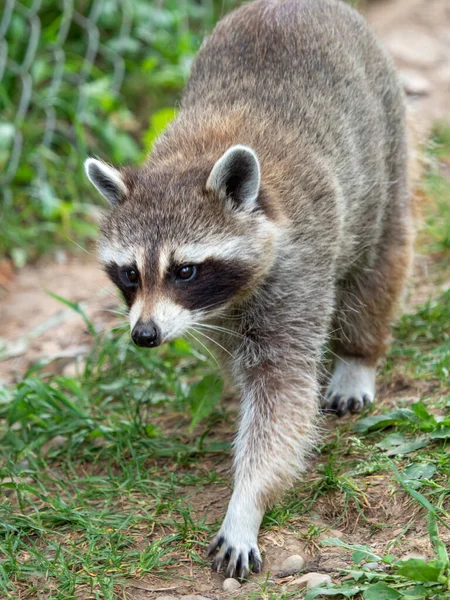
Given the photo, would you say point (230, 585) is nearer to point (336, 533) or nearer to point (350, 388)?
point (336, 533)

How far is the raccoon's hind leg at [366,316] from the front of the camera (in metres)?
5.26

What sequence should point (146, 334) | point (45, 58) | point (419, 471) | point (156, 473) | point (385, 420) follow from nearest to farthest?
point (146, 334) < point (419, 471) < point (385, 420) < point (156, 473) < point (45, 58)

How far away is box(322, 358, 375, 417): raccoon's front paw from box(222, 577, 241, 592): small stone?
1467mm

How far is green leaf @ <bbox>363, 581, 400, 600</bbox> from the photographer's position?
3277mm

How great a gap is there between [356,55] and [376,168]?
2.08 ft

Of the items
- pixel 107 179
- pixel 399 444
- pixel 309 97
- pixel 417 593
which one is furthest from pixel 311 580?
pixel 309 97

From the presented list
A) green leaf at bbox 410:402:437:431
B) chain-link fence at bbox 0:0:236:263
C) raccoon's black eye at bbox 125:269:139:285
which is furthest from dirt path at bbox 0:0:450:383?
green leaf at bbox 410:402:437:431

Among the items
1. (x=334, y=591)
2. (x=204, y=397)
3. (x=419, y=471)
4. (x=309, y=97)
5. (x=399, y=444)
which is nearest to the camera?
(x=334, y=591)

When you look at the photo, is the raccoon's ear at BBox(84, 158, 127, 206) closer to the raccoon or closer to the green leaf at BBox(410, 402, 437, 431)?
the raccoon

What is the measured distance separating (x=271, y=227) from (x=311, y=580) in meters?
1.56

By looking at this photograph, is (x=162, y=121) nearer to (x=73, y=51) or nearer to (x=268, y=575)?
(x=73, y=51)

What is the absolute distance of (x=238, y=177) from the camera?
4176 mm

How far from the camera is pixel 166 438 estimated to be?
16.5ft

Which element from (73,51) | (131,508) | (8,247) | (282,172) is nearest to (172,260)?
(282,172)
